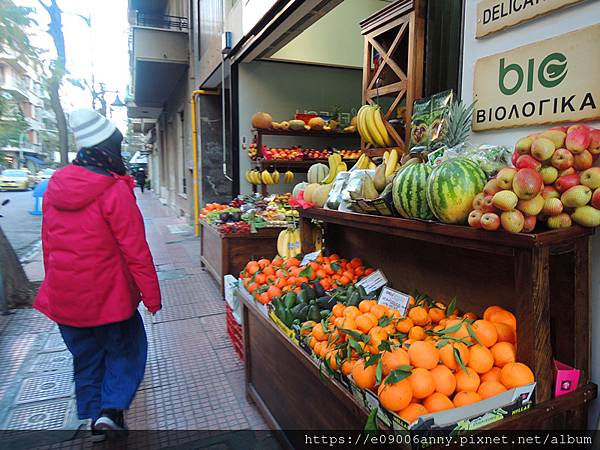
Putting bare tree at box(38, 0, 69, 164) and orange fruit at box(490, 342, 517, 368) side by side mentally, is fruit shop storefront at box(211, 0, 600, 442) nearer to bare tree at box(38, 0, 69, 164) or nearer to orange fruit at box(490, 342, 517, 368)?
orange fruit at box(490, 342, 517, 368)

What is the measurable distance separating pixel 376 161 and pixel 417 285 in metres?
1.21

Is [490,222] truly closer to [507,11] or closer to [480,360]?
[480,360]

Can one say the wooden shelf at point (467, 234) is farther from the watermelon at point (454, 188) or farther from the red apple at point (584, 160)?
the red apple at point (584, 160)

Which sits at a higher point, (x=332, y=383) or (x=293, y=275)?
(x=293, y=275)

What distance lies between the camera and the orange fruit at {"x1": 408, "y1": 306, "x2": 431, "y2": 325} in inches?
70.5

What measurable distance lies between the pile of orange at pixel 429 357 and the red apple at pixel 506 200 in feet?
1.62

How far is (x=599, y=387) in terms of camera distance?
1523 mm

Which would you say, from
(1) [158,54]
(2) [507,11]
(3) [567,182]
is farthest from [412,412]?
(1) [158,54]

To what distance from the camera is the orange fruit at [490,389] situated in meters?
1.34

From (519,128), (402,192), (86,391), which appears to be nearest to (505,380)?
(402,192)

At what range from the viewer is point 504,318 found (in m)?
1.60

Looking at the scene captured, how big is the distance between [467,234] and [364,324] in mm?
628

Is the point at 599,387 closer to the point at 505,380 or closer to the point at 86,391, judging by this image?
the point at 505,380

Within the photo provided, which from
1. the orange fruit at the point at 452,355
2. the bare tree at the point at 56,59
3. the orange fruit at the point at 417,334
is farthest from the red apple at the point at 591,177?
the bare tree at the point at 56,59
